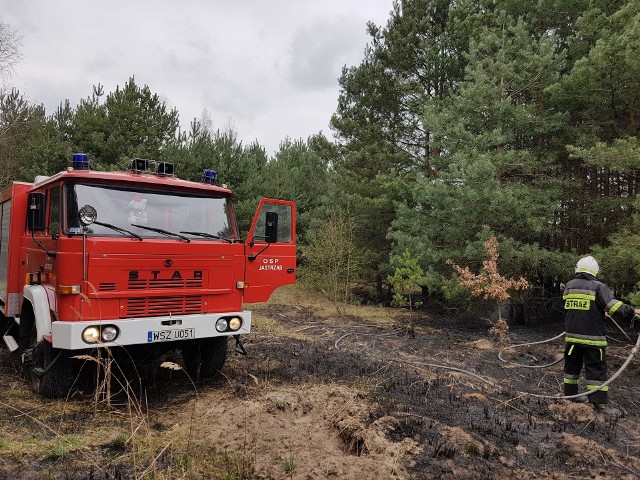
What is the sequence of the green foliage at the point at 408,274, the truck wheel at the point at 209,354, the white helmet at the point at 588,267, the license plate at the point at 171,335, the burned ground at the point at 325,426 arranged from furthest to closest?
the green foliage at the point at 408,274, the white helmet at the point at 588,267, the truck wheel at the point at 209,354, the license plate at the point at 171,335, the burned ground at the point at 325,426

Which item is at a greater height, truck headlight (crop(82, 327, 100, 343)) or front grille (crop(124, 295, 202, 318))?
front grille (crop(124, 295, 202, 318))

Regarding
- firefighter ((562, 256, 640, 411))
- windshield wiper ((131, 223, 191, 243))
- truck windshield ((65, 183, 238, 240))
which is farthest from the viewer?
firefighter ((562, 256, 640, 411))

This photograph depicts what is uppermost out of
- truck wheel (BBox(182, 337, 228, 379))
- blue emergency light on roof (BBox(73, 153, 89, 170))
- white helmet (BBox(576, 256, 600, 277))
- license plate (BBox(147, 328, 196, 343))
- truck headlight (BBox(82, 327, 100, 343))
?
blue emergency light on roof (BBox(73, 153, 89, 170))

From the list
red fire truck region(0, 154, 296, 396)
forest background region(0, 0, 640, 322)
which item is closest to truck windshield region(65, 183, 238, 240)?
red fire truck region(0, 154, 296, 396)

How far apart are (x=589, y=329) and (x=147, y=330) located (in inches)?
209

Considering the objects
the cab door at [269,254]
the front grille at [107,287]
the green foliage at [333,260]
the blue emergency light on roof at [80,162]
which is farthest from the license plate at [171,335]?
the green foliage at [333,260]

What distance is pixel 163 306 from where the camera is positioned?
4867 millimetres

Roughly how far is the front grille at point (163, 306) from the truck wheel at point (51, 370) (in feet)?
2.97

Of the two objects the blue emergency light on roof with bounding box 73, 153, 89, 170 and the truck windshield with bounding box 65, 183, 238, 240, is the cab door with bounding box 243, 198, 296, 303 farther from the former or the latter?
the blue emergency light on roof with bounding box 73, 153, 89, 170

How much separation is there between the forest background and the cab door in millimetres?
6564

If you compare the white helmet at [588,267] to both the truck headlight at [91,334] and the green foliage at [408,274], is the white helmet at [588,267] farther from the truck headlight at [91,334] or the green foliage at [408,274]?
the green foliage at [408,274]

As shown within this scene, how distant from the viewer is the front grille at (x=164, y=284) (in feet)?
15.4

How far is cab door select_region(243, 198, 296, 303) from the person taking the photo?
225 inches

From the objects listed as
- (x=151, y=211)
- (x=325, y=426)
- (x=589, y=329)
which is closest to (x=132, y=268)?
(x=151, y=211)
